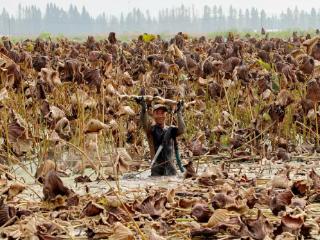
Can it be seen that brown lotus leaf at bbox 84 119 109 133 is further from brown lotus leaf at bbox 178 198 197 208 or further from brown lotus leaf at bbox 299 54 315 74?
brown lotus leaf at bbox 299 54 315 74

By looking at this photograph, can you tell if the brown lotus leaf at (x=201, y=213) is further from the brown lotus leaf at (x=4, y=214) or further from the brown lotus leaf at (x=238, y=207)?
the brown lotus leaf at (x=4, y=214)

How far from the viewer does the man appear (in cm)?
452

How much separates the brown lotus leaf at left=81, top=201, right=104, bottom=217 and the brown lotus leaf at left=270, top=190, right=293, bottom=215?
0.65m

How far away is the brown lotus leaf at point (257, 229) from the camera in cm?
277

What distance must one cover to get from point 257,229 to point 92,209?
0.75m

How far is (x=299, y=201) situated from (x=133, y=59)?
5.15 m

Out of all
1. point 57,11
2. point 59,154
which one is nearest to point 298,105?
point 59,154

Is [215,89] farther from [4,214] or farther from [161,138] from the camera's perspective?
[4,214]

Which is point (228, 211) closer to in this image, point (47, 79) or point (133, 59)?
point (47, 79)

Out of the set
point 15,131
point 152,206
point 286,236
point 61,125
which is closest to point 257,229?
point 286,236

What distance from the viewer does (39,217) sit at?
3.27m

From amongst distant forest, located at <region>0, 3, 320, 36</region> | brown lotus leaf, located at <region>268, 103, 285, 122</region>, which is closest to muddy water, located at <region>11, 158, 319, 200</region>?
brown lotus leaf, located at <region>268, 103, 285, 122</region>

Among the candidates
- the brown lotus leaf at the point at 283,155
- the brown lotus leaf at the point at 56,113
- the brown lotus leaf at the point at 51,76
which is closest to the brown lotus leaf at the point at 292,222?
the brown lotus leaf at the point at 56,113

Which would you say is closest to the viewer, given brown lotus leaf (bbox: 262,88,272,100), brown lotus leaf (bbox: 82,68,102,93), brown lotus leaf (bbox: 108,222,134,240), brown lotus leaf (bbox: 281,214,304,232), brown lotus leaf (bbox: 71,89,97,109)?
brown lotus leaf (bbox: 108,222,134,240)
